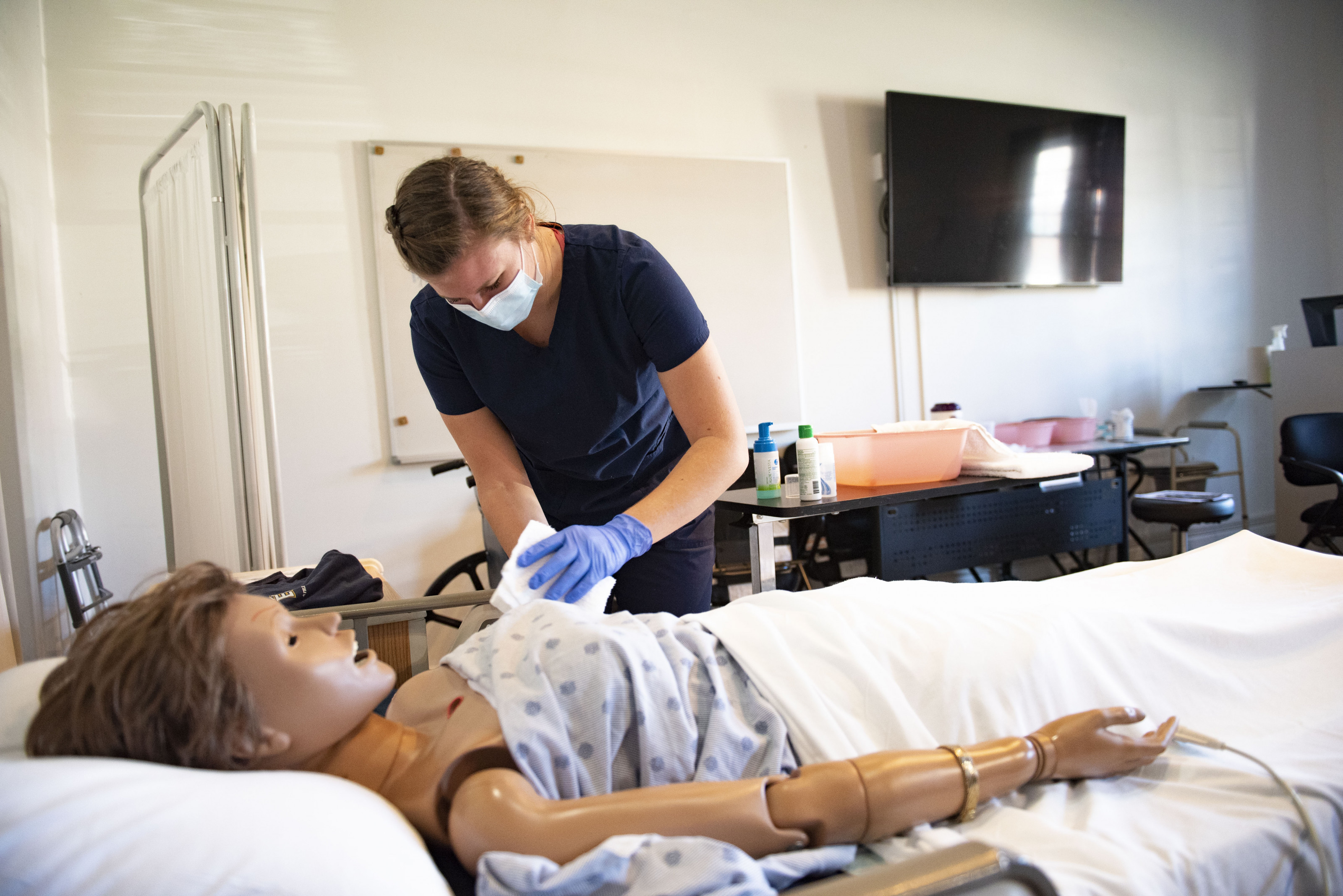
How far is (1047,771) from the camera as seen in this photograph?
91cm

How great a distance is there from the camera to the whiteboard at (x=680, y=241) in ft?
9.36

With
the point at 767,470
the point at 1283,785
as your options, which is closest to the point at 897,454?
the point at 767,470

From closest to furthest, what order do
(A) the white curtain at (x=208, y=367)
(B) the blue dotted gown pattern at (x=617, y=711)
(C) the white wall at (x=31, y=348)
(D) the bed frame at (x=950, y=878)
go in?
1. (D) the bed frame at (x=950, y=878)
2. (B) the blue dotted gown pattern at (x=617, y=711)
3. (A) the white curtain at (x=208, y=367)
4. (C) the white wall at (x=31, y=348)

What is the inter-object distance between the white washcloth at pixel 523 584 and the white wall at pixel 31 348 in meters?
1.44

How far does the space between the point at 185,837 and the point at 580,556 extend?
0.62 meters

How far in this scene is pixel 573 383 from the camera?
1.43 meters

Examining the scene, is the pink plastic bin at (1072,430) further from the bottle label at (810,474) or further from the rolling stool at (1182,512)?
the bottle label at (810,474)

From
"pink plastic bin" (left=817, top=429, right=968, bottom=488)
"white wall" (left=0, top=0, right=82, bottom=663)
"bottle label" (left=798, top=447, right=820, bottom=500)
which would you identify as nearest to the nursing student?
"bottle label" (left=798, top=447, right=820, bottom=500)

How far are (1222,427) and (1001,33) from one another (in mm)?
2385

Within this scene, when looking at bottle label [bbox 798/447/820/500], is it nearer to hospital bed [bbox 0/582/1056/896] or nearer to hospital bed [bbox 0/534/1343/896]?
hospital bed [bbox 0/534/1343/896]

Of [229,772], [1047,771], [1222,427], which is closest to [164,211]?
[229,772]

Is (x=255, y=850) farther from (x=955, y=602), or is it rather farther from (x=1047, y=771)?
(x=955, y=602)

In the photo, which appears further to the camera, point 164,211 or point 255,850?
point 164,211

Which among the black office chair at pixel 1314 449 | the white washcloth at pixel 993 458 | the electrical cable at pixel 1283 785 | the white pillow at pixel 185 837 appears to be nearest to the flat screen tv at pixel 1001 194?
the black office chair at pixel 1314 449
